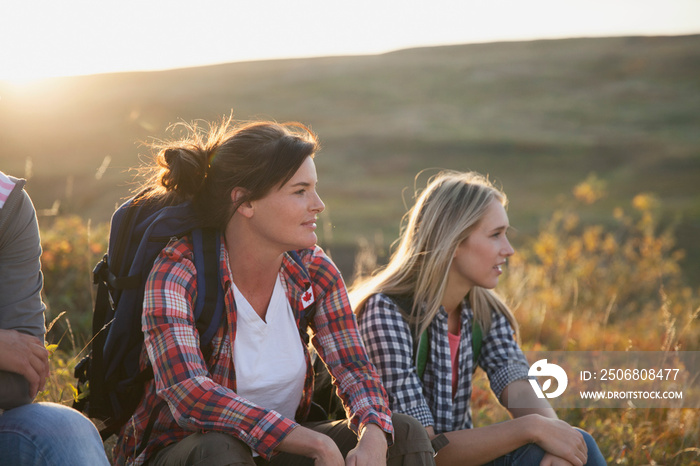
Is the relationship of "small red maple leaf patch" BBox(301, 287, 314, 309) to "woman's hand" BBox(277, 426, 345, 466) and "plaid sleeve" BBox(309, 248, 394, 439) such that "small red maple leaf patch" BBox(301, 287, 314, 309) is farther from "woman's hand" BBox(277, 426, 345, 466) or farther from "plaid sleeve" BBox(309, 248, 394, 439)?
"woman's hand" BBox(277, 426, 345, 466)

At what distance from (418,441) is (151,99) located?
31919 millimetres

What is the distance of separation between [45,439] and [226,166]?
45.2 inches

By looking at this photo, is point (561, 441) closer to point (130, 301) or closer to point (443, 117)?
point (130, 301)

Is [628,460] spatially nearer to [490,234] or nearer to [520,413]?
[520,413]

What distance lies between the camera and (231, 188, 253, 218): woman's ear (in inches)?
106

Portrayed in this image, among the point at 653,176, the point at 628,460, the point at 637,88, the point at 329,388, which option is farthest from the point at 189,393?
the point at 637,88

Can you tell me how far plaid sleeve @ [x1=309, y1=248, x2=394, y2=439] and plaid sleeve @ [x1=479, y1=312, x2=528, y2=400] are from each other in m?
0.90

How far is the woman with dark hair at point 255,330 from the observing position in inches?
91.7

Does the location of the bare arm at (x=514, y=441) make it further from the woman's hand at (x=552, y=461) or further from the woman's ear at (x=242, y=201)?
the woman's ear at (x=242, y=201)

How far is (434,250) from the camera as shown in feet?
11.0

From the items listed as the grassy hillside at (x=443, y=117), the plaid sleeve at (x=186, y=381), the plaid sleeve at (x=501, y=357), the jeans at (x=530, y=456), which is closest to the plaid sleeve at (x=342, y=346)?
the plaid sleeve at (x=186, y=381)

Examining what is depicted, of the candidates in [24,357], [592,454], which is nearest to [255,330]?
[24,357]

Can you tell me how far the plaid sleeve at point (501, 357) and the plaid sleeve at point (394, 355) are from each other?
42cm

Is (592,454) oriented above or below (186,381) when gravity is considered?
below
